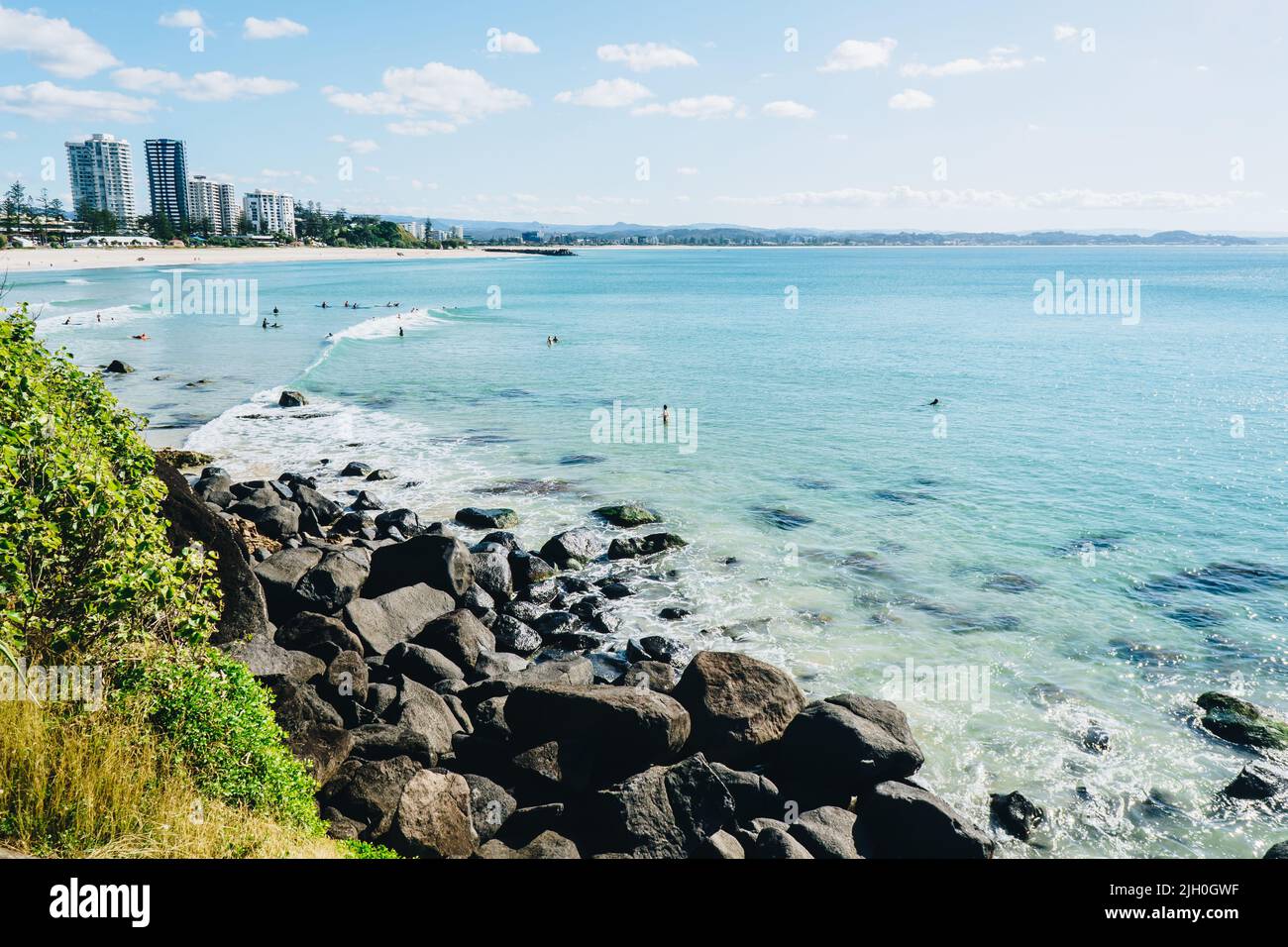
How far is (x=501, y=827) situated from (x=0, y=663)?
6004 millimetres

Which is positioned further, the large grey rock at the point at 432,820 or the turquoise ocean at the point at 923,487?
the turquoise ocean at the point at 923,487

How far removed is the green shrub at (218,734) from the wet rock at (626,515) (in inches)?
637

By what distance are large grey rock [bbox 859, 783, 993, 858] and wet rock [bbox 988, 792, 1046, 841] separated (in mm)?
1235

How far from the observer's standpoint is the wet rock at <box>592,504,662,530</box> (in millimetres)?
26203

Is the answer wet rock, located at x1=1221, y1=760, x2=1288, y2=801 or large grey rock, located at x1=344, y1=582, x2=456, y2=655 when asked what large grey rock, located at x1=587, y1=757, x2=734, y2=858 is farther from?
wet rock, located at x1=1221, y1=760, x2=1288, y2=801

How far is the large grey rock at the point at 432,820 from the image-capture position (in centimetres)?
1062

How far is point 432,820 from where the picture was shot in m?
10.8

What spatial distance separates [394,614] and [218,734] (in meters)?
7.44

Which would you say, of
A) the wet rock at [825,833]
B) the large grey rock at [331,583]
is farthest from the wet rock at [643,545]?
the wet rock at [825,833]

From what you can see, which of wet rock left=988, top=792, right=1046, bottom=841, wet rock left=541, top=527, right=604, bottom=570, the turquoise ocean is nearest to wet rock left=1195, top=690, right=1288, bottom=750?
the turquoise ocean

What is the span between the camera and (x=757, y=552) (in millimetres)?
24125

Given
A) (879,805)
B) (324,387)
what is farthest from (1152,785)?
(324,387)

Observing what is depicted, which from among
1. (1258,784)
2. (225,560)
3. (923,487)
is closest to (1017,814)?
(1258,784)

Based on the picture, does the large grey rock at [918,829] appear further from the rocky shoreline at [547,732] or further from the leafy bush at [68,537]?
the leafy bush at [68,537]
